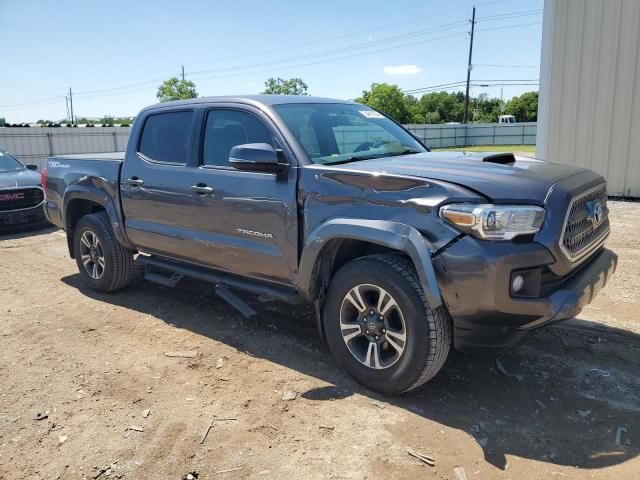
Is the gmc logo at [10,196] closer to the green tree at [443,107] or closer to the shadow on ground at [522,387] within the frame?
the shadow on ground at [522,387]

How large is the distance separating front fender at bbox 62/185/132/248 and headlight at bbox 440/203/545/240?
365 cm

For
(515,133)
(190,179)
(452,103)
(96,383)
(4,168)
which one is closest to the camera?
(96,383)

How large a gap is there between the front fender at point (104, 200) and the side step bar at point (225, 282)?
0.29 m

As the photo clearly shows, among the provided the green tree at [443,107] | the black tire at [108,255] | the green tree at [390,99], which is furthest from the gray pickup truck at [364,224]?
the green tree at [443,107]

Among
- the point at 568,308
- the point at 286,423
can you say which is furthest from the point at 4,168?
the point at 568,308

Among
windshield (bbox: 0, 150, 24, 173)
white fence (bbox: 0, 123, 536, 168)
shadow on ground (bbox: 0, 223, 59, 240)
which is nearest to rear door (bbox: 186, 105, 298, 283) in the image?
shadow on ground (bbox: 0, 223, 59, 240)

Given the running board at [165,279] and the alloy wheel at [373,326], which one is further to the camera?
the running board at [165,279]

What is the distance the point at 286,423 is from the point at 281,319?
174 centimetres

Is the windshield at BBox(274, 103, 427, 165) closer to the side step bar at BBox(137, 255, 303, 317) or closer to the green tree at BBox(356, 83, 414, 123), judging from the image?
the side step bar at BBox(137, 255, 303, 317)

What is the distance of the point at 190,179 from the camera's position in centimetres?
453

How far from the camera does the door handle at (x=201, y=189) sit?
14.2 ft

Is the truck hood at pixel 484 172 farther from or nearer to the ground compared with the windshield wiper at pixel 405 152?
nearer to the ground

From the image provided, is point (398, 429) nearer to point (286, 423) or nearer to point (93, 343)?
point (286, 423)

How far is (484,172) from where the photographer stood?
3293mm
